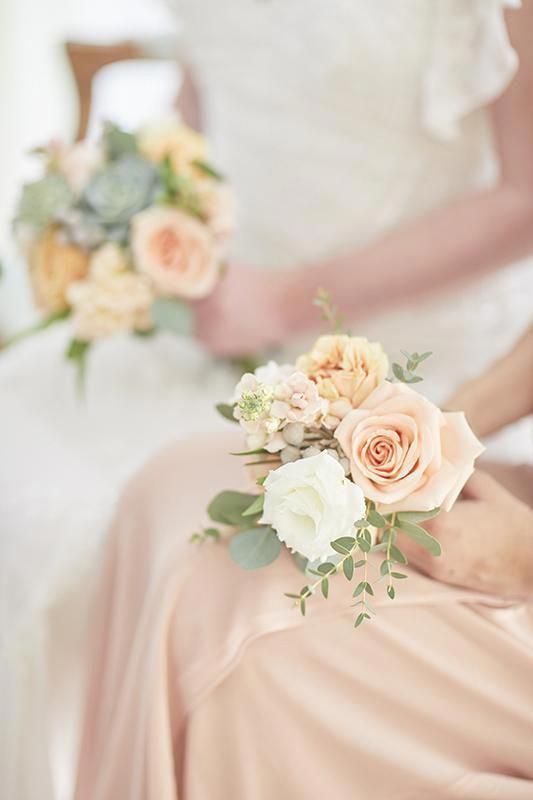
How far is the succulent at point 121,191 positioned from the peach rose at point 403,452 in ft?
1.96

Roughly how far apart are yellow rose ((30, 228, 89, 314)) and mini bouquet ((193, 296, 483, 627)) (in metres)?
0.55

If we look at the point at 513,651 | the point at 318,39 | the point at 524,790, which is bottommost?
the point at 524,790

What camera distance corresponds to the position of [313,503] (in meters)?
0.68

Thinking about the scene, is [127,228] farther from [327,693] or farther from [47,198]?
[327,693]

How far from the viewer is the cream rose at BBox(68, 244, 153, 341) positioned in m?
1.22

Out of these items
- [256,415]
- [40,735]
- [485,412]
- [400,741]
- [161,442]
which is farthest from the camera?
[161,442]

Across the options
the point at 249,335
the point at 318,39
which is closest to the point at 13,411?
the point at 249,335

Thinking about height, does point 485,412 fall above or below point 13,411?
below

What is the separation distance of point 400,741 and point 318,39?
90cm

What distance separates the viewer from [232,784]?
33.2 inches

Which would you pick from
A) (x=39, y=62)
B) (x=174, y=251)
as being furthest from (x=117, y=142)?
(x=39, y=62)

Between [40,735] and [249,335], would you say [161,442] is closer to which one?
[249,335]

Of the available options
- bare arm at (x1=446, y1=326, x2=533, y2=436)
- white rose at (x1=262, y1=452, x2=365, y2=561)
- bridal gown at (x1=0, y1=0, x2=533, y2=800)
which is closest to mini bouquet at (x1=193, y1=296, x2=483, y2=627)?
white rose at (x1=262, y1=452, x2=365, y2=561)

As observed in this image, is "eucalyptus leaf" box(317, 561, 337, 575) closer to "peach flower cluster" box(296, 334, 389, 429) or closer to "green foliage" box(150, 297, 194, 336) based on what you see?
"peach flower cluster" box(296, 334, 389, 429)
